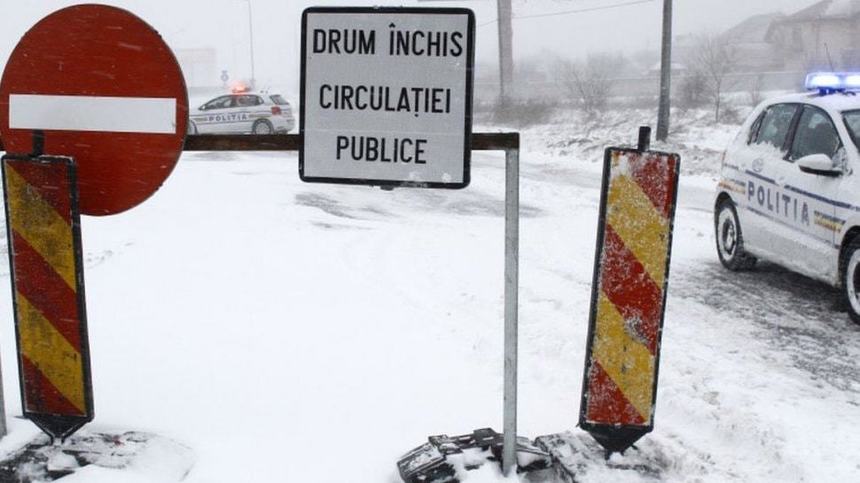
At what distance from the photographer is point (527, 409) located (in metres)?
4.36

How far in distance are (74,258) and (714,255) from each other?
23.4 ft

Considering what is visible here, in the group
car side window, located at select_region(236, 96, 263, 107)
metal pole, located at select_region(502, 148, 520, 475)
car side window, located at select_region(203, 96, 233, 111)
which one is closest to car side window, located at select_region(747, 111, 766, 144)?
metal pole, located at select_region(502, 148, 520, 475)

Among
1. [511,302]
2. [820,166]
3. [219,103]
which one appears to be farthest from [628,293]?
[219,103]

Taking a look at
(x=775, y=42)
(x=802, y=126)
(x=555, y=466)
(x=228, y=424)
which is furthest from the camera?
(x=775, y=42)

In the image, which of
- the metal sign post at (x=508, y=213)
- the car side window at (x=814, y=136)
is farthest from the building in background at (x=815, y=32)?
the metal sign post at (x=508, y=213)

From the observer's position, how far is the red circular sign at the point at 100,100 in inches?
130

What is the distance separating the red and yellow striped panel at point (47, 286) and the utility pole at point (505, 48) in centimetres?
3476

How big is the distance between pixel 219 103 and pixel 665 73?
46.5ft

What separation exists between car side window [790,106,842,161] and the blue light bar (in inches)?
10.9

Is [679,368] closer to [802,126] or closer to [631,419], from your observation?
[631,419]

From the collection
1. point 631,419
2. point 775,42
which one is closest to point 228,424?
point 631,419

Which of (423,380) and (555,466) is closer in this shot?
(555,466)

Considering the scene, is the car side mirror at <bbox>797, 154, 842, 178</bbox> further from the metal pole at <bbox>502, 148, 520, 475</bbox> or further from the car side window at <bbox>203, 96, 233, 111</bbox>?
the car side window at <bbox>203, 96, 233, 111</bbox>

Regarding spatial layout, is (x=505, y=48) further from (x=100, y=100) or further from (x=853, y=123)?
(x=100, y=100)
